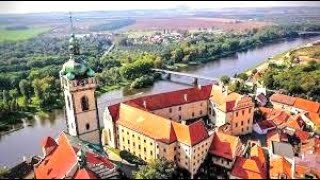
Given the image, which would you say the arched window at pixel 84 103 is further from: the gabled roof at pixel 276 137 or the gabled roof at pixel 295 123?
the gabled roof at pixel 295 123

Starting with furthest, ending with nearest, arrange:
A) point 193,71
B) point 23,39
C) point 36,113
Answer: point 23,39, point 193,71, point 36,113

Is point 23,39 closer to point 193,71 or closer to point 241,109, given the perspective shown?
point 193,71

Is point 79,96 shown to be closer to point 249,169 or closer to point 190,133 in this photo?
point 190,133

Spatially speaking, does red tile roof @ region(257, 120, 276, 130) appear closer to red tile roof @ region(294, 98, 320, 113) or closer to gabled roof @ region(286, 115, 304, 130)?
gabled roof @ region(286, 115, 304, 130)

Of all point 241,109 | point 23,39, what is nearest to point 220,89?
point 241,109

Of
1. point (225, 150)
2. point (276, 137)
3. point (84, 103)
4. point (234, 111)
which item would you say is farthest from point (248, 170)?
point (84, 103)

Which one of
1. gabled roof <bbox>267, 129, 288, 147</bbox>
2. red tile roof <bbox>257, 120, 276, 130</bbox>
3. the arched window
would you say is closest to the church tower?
the arched window
